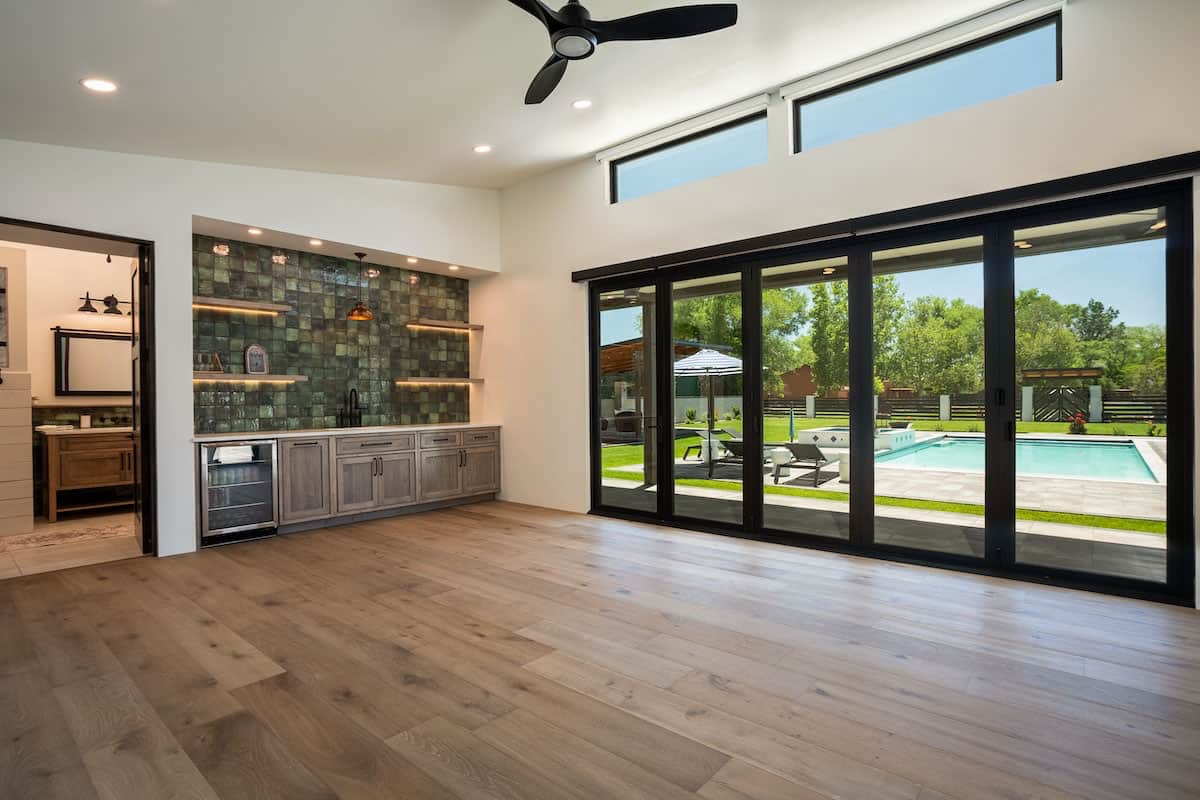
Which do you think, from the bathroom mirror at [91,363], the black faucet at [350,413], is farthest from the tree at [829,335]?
the bathroom mirror at [91,363]

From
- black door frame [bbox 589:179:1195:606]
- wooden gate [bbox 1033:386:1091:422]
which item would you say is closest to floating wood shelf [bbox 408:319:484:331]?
black door frame [bbox 589:179:1195:606]

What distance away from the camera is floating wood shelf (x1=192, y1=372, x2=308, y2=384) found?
529 cm

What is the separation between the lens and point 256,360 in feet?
18.8

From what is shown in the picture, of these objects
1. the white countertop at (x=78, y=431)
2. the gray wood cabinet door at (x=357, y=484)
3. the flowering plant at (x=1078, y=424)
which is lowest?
the gray wood cabinet door at (x=357, y=484)

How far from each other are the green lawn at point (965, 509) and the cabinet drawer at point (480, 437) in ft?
7.74

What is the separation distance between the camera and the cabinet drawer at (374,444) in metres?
5.69

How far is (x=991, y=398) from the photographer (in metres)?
3.92

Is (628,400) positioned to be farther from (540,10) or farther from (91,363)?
(91,363)

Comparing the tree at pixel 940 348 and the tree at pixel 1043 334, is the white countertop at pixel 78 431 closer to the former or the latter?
the tree at pixel 940 348

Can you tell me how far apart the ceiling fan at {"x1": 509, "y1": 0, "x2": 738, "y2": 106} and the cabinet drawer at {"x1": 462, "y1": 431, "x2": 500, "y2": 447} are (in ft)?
14.0

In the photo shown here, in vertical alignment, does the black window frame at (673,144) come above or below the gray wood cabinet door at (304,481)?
above

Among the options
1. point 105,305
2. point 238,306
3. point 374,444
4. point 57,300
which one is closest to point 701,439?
point 374,444

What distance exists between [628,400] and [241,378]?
11.5 feet

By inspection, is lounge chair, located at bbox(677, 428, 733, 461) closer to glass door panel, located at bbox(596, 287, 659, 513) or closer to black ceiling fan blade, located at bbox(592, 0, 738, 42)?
glass door panel, located at bbox(596, 287, 659, 513)
